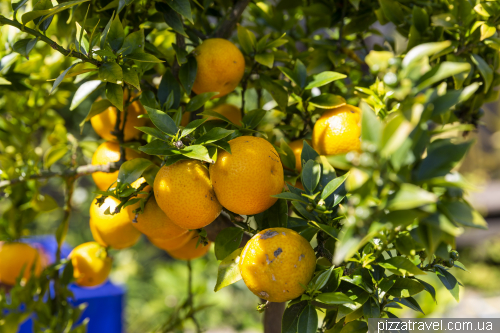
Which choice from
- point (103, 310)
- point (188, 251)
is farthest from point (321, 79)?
point (103, 310)

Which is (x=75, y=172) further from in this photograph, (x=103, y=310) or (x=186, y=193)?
(x=103, y=310)

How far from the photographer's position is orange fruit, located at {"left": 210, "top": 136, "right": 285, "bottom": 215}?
0.44 meters

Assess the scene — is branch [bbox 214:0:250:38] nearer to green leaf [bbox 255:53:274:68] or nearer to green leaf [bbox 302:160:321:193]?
green leaf [bbox 255:53:274:68]

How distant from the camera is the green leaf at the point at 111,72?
0.45 m

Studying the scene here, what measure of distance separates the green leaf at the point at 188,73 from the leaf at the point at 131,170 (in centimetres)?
12

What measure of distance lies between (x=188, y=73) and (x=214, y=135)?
149 millimetres

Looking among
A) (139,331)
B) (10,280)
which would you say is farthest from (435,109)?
(139,331)

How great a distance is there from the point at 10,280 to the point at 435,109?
80 centimetres

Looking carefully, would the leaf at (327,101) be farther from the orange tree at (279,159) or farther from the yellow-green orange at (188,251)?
the yellow-green orange at (188,251)

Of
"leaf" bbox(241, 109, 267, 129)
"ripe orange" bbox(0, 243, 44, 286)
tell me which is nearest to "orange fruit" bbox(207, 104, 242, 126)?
"leaf" bbox(241, 109, 267, 129)

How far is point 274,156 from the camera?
1.56ft

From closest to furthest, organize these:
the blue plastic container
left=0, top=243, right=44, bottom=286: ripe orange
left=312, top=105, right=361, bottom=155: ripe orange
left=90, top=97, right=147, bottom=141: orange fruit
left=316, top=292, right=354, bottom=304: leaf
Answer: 1. left=316, top=292, right=354, bottom=304: leaf
2. left=312, top=105, right=361, bottom=155: ripe orange
3. left=90, top=97, right=147, bottom=141: orange fruit
4. left=0, top=243, right=44, bottom=286: ripe orange
5. the blue plastic container

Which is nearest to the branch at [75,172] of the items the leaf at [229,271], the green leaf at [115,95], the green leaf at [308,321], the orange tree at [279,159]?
the orange tree at [279,159]

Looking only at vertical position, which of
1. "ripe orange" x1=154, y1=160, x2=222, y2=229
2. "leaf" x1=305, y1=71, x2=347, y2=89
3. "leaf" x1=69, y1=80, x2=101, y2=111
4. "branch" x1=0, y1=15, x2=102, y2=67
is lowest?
"ripe orange" x1=154, y1=160, x2=222, y2=229
